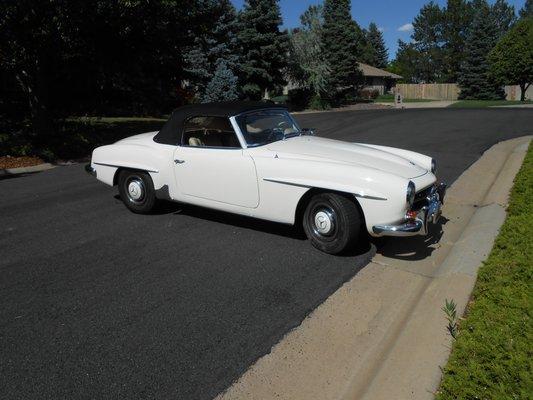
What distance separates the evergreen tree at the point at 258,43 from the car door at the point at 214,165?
24548 millimetres

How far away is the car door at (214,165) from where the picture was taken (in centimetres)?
481

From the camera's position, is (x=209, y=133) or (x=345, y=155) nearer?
(x=345, y=155)

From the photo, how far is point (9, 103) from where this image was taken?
1395cm

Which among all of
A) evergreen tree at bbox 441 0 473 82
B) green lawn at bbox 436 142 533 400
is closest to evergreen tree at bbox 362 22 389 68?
evergreen tree at bbox 441 0 473 82

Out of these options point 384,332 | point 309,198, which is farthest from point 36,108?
point 384,332

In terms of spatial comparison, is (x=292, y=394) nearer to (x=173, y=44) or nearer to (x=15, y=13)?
(x=15, y=13)

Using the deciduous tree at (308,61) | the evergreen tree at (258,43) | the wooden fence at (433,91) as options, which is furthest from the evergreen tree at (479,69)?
the evergreen tree at (258,43)

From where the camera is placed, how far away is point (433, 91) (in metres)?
52.3

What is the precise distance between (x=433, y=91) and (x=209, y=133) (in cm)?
5265

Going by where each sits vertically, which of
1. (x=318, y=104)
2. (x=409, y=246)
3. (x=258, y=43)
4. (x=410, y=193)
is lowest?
(x=318, y=104)

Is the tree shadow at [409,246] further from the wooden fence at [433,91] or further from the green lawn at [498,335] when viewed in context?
the wooden fence at [433,91]

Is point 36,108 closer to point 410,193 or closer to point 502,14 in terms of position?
point 410,193

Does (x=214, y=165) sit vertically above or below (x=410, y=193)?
above

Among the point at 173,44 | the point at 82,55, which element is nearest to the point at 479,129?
the point at 173,44
